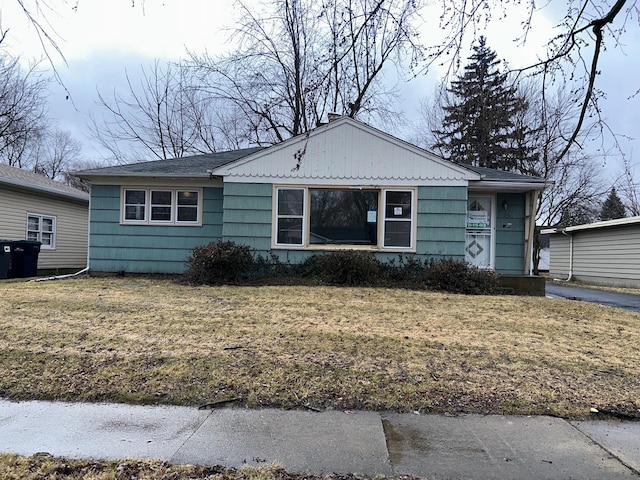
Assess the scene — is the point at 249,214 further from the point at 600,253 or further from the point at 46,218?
the point at 600,253

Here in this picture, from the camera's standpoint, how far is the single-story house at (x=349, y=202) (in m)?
10.8

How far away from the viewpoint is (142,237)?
11.9 metres

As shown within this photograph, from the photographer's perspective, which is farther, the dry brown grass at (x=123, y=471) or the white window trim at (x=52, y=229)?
the white window trim at (x=52, y=229)

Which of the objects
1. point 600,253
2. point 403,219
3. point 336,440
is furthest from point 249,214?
point 600,253

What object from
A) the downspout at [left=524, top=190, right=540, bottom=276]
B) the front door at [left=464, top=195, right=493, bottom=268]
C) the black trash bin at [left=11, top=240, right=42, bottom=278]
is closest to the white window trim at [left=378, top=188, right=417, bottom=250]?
the front door at [left=464, top=195, right=493, bottom=268]

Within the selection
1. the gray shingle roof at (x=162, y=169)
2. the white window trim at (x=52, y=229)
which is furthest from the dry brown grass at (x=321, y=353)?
the white window trim at (x=52, y=229)

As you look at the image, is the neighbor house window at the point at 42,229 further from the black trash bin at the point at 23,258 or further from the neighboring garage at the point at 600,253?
the neighboring garage at the point at 600,253

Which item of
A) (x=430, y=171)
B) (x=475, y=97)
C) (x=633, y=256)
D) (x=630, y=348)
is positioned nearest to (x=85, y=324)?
(x=475, y=97)

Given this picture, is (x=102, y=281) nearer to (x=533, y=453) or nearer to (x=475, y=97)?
(x=475, y=97)

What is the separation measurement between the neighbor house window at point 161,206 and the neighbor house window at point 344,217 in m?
2.65

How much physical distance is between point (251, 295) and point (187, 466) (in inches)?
230

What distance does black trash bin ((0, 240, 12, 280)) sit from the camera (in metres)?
12.5

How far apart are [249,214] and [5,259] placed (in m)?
7.85

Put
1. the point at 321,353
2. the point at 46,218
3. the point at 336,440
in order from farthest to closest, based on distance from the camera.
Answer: the point at 46,218
the point at 321,353
the point at 336,440
